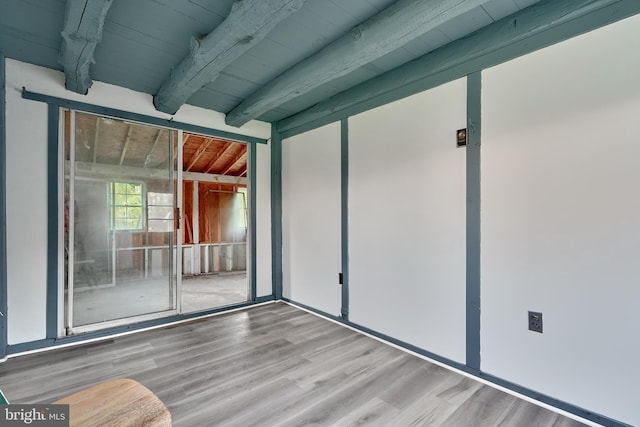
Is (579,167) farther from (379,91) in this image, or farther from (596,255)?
(379,91)

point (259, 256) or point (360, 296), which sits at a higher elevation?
point (259, 256)

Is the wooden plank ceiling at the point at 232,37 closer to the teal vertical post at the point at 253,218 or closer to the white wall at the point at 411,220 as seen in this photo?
the white wall at the point at 411,220

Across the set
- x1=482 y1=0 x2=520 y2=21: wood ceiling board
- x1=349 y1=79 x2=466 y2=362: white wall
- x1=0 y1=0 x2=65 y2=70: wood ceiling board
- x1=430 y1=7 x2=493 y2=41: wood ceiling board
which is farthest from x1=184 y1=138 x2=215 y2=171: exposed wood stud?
x1=482 y1=0 x2=520 y2=21: wood ceiling board

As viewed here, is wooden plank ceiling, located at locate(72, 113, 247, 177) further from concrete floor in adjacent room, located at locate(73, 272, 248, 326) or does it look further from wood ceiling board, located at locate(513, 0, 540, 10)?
wood ceiling board, located at locate(513, 0, 540, 10)

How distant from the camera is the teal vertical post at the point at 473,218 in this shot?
2.21 m

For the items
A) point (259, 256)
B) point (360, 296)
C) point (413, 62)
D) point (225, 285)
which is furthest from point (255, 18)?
point (225, 285)

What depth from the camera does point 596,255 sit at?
1.74 m

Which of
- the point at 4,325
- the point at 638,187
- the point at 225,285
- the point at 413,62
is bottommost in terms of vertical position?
the point at 225,285

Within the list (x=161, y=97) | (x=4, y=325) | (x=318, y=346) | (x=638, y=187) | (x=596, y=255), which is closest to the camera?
(x=638, y=187)

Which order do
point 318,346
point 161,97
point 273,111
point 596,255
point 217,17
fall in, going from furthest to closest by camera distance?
point 273,111, point 161,97, point 318,346, point 217,17, point 596,255

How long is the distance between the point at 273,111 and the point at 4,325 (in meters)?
3.27

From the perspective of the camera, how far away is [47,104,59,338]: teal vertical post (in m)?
2.69

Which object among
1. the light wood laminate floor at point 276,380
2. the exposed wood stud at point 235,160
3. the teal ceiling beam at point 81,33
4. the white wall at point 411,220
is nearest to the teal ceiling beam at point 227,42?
the teal ceiling beam at point 81,33

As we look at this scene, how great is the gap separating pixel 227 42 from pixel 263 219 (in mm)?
2501
